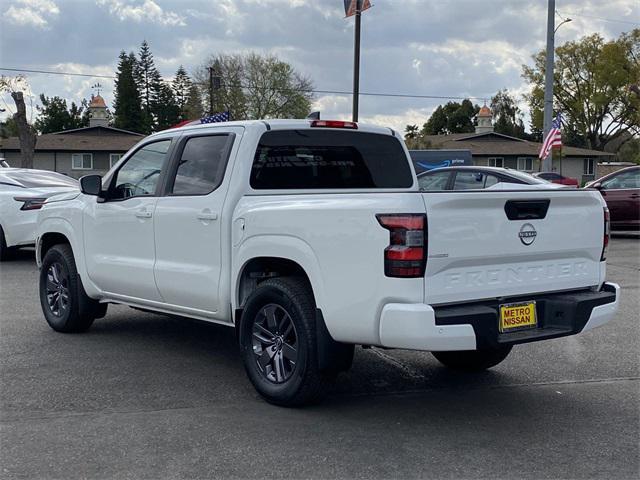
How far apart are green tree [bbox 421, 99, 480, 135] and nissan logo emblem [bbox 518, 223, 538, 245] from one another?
87.3 m

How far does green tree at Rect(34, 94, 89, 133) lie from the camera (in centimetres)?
8775

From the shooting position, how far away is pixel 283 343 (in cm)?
521

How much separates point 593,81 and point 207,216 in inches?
2502

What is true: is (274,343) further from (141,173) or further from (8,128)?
(8,128)

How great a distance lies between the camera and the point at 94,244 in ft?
23.0

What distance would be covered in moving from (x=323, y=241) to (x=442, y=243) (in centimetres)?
74

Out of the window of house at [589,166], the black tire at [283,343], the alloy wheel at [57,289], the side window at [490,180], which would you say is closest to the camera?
the black tire at [283,343]

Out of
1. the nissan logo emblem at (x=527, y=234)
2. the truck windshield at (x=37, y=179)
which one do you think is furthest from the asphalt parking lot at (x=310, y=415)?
the truck windshield at (x=37, y=179)

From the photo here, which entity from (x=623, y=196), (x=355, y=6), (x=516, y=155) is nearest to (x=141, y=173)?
(x=623, y=196)

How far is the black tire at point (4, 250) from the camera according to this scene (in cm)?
1304

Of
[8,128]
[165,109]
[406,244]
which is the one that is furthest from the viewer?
[8,128]

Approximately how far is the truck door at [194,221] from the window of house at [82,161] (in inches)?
2148

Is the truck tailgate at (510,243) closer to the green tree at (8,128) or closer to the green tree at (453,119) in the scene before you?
the green tree at (453,119)

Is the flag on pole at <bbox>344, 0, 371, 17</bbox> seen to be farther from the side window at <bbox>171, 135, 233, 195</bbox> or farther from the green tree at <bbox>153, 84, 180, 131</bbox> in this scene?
the green tree at <bbox>153, 84, 180, 131</bbox>
